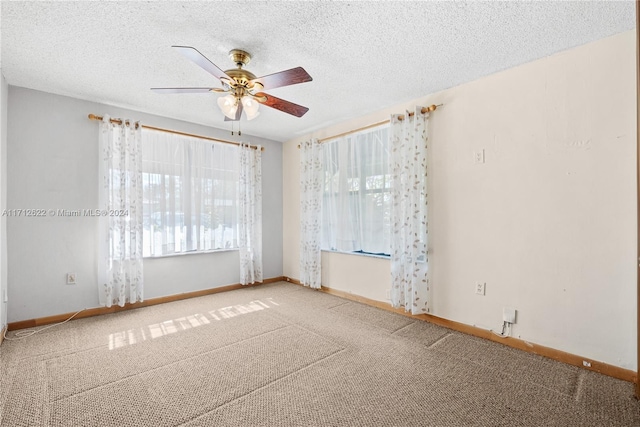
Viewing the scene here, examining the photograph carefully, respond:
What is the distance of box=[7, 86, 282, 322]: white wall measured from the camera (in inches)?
116

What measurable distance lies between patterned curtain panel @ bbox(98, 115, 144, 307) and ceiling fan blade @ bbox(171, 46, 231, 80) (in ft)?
6.87

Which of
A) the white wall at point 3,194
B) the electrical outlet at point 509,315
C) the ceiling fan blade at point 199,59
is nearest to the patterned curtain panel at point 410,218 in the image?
the electrical outlet at point 509,315

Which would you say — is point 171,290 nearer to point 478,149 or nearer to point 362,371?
point 362,371

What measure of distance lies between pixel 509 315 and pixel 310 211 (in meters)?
2.82

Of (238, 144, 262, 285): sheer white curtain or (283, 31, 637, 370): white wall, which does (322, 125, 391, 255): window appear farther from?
(238, 144, 262, 285): sheer white curtain

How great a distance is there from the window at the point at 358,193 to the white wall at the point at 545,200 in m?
0.63

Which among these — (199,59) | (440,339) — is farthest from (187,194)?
(440,339)

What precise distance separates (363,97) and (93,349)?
356 cm

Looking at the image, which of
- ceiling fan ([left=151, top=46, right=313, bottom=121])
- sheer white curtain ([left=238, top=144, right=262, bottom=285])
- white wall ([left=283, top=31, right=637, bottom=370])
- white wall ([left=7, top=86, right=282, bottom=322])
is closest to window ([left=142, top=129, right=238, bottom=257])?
sheer white curtain ([left=238, top=144, right=262, bottom=285])

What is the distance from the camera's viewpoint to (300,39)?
2170mm

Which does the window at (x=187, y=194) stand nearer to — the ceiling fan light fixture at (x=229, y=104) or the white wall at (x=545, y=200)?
the ceiling fan light fixture at (x=229, y=104)

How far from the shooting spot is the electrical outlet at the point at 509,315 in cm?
255

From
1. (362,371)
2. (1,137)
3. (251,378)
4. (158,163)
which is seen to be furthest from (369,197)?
(1,137)

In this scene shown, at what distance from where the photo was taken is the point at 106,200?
133 inches
